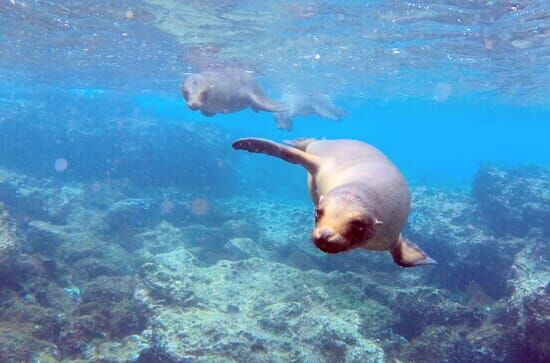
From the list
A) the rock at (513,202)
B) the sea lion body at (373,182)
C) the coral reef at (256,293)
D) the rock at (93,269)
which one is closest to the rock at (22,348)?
the coral reef at (256,293)

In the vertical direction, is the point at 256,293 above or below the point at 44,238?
above

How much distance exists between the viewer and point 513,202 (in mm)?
16578

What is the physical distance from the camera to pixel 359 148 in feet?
12.0

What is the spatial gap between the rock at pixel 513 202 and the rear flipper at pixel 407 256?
14.0m

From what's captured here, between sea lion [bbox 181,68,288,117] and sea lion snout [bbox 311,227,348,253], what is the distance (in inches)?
220

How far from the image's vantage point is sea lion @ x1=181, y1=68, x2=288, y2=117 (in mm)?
7395

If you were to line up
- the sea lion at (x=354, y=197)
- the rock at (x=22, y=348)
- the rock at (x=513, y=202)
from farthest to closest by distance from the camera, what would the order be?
the rock at (x=513, y=202)
the rock at (x=22, y=348)
the sea lion at (x=354, y=197)

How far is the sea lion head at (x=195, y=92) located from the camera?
7273 millimetres

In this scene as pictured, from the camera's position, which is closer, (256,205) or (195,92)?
(195,92)

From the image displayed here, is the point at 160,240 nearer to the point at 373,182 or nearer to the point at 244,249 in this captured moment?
the point at 244,249

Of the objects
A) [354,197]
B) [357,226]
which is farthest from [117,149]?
[357,226]

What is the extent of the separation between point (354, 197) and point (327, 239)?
0.40 metres

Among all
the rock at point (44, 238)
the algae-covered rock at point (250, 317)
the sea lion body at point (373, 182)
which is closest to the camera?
the sea lion body at point (373, 182)

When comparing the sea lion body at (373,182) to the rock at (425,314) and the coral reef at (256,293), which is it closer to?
the coral reef at (256,293)
